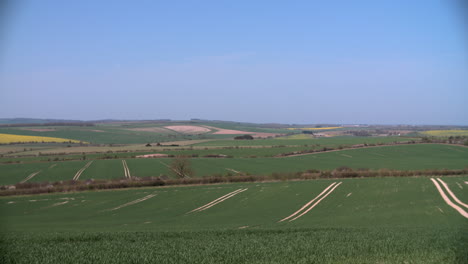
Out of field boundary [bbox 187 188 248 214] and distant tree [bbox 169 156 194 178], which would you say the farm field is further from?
field boundary [bbox 187 188 248 214]

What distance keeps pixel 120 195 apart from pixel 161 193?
14.3ft

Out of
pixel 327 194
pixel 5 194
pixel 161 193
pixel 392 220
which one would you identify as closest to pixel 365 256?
pixel 392 220

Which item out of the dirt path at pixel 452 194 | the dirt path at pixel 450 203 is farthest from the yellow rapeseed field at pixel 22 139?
the dirt path at pixel 450 203

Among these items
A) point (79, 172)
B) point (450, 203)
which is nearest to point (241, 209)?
point (450, 203)

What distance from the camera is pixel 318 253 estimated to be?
39.3 ft

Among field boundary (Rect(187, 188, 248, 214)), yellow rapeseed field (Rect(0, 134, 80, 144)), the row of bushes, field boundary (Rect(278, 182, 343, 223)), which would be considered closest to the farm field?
the row of bushes

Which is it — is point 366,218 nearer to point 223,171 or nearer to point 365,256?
point 365,256

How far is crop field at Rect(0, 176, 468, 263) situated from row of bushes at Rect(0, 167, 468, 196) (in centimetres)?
297

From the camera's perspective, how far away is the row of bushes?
43.3 m

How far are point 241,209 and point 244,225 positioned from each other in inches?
310

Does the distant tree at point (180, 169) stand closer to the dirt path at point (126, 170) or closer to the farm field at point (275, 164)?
the farm field at point (275, 164)

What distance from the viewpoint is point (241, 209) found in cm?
3192

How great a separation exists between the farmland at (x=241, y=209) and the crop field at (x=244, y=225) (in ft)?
0.24

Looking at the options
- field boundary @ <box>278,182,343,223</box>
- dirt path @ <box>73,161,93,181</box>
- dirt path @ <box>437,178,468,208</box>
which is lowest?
dirt path @ <box>73,161,93,181</box>
